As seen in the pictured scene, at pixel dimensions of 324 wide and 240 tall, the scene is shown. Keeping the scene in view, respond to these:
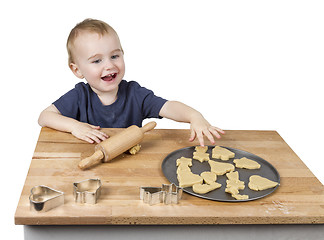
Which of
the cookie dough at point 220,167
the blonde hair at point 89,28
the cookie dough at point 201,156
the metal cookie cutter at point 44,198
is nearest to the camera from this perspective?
the metal cookie cutter at point 44,198

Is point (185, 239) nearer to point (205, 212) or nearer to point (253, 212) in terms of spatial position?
point (205, 212)

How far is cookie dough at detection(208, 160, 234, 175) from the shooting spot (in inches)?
85.2

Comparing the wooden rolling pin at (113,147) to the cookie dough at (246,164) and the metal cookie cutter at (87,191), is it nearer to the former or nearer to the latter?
the metal cookie cutter at (87,191)

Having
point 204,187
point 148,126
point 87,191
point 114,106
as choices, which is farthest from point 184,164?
point 114,106

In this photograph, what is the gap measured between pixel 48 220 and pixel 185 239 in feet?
1.95

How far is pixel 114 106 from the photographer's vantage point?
283 centimetres

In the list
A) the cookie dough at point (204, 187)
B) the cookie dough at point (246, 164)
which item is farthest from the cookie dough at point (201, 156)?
the cookie dough at point (204, 187)

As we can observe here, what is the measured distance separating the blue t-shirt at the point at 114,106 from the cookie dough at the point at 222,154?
0.61 m

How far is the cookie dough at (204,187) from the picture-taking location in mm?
1974

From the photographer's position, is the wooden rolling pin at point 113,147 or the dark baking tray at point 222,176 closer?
the dark baking tray at point 222,176

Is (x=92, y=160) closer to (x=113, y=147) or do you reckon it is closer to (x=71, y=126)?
(x=113, y=147)

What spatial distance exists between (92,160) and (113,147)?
138 mm

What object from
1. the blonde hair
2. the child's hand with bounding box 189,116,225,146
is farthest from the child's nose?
the child's hand with bounding box 189,116,225,146

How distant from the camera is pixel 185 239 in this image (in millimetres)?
1925
